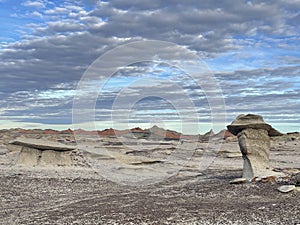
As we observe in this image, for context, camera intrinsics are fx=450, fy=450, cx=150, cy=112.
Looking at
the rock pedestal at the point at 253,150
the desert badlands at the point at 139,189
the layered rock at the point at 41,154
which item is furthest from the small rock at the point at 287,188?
the layered rock at the point at 41,154

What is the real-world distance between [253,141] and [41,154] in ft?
47.7

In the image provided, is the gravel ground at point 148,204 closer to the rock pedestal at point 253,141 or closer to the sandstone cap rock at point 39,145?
the rock pedestal at point 253,141

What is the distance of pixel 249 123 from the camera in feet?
64.4

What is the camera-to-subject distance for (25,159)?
2848 cm

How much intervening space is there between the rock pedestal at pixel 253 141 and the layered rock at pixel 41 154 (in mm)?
12741

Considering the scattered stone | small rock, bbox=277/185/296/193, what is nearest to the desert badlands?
small rock, bbox=277/185/296/193

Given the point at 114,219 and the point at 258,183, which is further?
the point at 258,183

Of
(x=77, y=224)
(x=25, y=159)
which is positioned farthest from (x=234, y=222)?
(x=25, y=159)

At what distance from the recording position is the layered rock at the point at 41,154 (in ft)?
92.6

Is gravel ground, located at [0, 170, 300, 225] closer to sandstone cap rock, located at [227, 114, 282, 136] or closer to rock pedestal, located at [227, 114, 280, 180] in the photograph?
rock pedestal, located at [227, 114, 280, 180]

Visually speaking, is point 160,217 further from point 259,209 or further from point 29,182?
point 29,182

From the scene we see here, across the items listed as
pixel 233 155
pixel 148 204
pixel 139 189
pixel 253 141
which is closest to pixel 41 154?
pixel 139 189

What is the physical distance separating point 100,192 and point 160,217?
789 centimetres

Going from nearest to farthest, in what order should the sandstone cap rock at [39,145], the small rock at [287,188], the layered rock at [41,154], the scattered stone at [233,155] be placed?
the small rock at [287,188], the sandstone cap rock at [39,145], the layered rock at [41,154], the scattered stone at [233,155]
